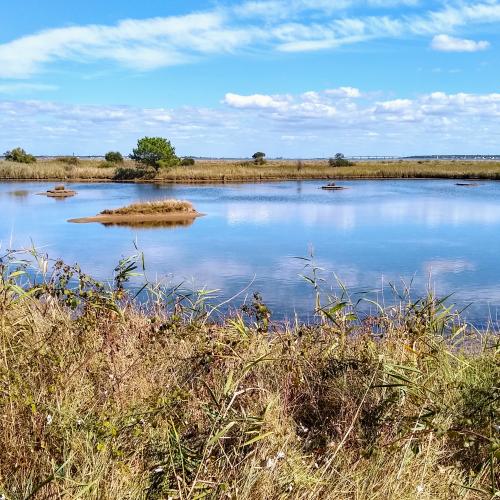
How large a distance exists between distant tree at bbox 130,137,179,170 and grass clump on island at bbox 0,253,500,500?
6137 centimetres

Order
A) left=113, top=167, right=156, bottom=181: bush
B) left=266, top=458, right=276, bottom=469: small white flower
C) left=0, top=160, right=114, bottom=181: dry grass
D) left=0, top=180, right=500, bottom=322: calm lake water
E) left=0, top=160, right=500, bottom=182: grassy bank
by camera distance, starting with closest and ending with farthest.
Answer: left=266, top=458, right=276, bottom=469: small white flower, left=0, top=180, right=500, bottom=322: calm lake water, left=0, top=160, right=114, bottom=181: dry grass, left=0, top=160, right=500, bottom=182: grassy bank, left=113, top=167, right=156, bottom=181: bush

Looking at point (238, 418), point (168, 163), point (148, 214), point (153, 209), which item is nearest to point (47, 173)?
point (168, 163)

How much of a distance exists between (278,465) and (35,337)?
205cm

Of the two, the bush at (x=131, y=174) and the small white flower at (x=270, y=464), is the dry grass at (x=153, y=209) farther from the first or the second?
the bush at (x=131, y=174)

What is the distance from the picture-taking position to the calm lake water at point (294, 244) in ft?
40.0

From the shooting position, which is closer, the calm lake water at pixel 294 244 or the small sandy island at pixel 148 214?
the calm lake water at pixel 294 244

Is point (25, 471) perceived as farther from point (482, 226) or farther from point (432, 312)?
point (482, 226)

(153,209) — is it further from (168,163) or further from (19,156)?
(19,156)

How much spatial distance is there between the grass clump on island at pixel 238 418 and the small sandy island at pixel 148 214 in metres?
23.0

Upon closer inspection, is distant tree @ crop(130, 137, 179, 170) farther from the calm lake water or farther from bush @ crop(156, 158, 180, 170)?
the calm lake water

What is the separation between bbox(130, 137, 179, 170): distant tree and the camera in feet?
209

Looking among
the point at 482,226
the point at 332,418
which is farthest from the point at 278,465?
the point at 482,226

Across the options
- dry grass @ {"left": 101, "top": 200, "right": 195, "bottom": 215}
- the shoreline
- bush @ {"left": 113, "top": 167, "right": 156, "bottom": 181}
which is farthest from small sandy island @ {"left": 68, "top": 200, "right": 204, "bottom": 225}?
bush @ {"left": 113, "top": 167, "right": 156, "bottom": 181}

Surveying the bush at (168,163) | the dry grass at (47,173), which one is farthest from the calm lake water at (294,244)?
the bush at (168,163)
